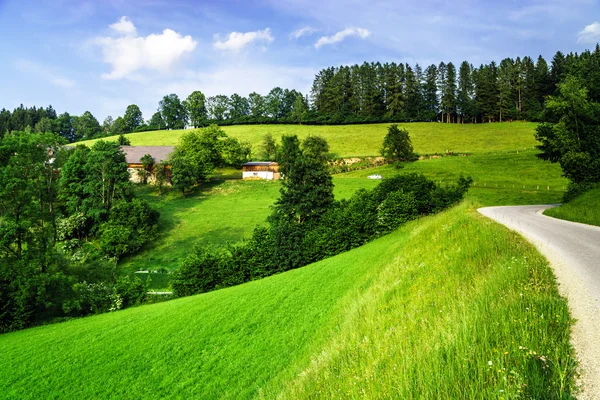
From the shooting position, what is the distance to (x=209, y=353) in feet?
38.0

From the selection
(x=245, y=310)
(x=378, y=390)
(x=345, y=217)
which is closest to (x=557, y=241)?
(x=378, y=390)

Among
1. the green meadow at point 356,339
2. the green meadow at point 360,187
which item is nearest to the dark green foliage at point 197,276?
the green meadow at point 360,187

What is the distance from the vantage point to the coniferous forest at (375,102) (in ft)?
380

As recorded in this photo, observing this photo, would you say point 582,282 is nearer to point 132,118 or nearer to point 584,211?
point 584,211

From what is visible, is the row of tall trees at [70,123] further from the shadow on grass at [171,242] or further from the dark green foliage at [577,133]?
the dark green foliage at [577,133]

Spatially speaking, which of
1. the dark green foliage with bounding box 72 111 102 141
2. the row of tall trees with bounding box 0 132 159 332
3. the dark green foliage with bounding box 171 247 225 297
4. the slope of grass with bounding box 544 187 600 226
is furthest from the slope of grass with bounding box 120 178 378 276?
the dark green foliage with bounding box 72 111 102 141

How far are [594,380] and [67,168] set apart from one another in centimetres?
6063

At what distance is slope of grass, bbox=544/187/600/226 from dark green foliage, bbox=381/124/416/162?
52.8 metres

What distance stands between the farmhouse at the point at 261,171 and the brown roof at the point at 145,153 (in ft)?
58.6

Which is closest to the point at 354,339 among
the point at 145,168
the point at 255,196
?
the point at 255,196

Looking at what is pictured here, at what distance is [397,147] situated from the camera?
2977 inches

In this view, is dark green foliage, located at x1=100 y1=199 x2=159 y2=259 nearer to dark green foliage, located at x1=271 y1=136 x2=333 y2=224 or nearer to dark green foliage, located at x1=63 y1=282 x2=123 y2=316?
dark green foliage, located at x1=63 y1=282 x2=123 y2=316

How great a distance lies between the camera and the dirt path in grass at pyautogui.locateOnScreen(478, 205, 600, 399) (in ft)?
14.1

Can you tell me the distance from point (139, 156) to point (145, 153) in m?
Answer: 1.52
